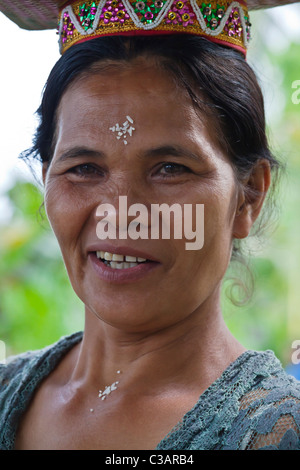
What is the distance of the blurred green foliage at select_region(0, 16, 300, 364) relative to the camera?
423 centimetres

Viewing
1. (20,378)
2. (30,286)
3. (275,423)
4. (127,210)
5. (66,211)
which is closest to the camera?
(275,423)

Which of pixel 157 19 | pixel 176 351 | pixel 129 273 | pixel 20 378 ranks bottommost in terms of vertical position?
pixel 20 378

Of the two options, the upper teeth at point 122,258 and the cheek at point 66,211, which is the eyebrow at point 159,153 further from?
the upper teeth at point 122,258

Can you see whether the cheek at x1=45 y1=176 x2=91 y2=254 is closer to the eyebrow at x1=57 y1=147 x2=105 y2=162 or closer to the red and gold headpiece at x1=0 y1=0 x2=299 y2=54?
the eyebrow at x1=57 y1=147 x2=105 y2=162

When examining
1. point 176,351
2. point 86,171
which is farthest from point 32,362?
point 86,171

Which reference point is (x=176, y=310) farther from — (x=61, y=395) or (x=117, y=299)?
(x=61, y=395)

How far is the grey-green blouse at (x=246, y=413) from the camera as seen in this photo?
1471 millimetres

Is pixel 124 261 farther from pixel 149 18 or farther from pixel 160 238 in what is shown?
pixel 149 18

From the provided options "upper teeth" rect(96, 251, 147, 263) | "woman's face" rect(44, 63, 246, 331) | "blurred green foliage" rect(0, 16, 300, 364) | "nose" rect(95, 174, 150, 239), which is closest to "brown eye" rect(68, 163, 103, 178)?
"woman's face" rect(44, 63, 246, 331)

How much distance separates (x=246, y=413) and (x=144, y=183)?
0.62 meters

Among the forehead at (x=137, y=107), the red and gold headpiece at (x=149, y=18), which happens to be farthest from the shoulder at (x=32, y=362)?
the red and gold headpiece at (x=149, y=18)

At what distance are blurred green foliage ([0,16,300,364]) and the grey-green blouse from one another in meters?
2.45

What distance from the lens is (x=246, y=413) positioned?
5.04 ft

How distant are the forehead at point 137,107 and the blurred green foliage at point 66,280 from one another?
97.2 inches
